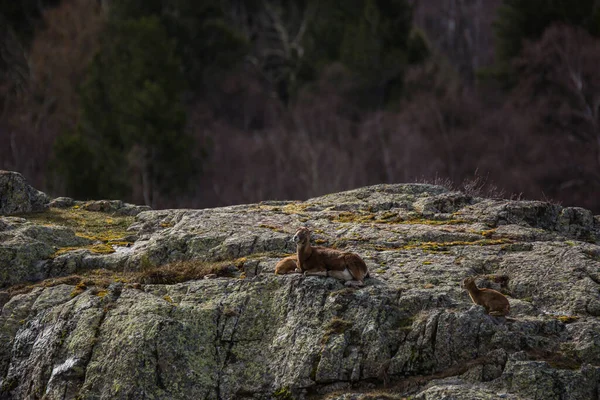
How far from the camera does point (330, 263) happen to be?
1888 centimetres

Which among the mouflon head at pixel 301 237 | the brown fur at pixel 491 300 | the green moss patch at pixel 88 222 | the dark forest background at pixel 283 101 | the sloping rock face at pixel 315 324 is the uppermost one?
the mouflon head at pixel 301 237

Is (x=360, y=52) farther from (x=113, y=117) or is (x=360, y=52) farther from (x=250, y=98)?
(x=113, y=117)

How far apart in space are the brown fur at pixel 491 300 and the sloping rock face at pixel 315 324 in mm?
248

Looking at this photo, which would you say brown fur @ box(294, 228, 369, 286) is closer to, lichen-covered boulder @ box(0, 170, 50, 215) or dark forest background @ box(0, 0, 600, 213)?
lichen-covered boulder @ box(0, 170, 50, 215)

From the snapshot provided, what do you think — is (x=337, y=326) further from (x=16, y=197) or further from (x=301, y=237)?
(x=16, y=197)

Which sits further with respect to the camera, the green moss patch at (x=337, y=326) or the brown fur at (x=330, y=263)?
the brown fur at (x=330, y=263)

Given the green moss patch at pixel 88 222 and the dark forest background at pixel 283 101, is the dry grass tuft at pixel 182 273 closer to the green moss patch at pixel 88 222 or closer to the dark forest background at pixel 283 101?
the green moss patch at pixel 88 222

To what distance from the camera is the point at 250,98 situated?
114 meters

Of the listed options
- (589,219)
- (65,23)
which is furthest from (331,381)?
(65,23)

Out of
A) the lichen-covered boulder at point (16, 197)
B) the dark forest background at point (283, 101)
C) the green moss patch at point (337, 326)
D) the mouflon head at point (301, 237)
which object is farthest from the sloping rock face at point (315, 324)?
A: the dark forest background at point (283, 101)

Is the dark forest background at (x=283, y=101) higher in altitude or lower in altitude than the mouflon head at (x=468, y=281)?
lower

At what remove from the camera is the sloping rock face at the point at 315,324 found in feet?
56.0

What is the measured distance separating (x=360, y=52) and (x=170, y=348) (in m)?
83.2

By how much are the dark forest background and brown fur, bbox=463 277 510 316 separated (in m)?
51.2
